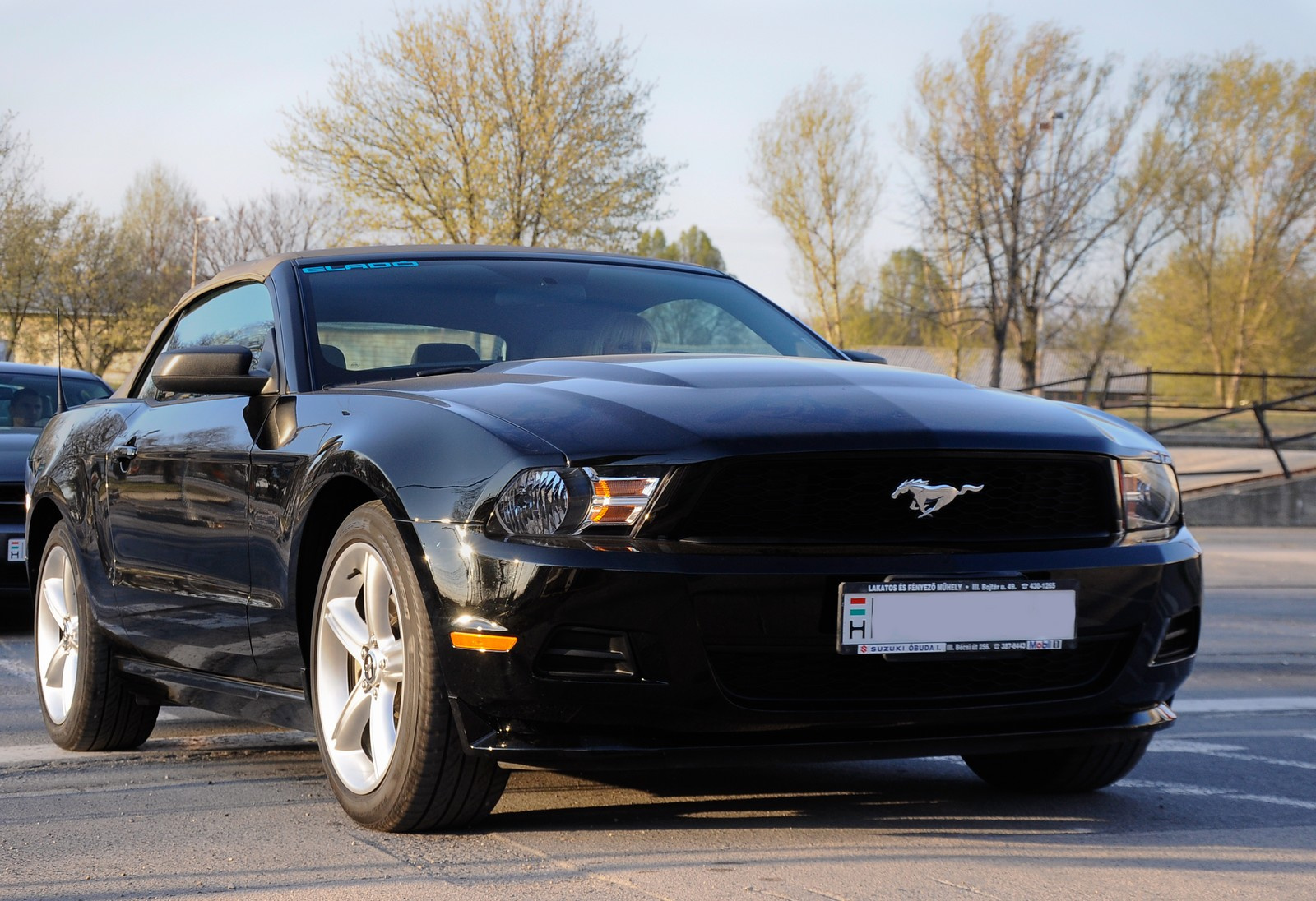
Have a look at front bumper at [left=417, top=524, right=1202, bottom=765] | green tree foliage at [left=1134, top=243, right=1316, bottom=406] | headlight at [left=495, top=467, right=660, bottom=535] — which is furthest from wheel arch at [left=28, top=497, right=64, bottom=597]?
green tree foliage at [left=1134, top=243, right=1316, bottom=406]

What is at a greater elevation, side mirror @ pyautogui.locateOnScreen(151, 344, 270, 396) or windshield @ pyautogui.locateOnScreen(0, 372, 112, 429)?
side mirror @ pyautogui.locateOnScreen(151, 344, 270, 396)

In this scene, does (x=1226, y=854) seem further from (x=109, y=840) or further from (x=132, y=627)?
(x=132, y=627)

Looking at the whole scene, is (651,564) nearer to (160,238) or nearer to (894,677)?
(894,677)

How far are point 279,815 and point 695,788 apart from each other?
40.4 inches

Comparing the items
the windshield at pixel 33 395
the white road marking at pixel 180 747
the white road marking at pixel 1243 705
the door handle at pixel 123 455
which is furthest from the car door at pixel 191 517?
the windshield at pixel 33 395

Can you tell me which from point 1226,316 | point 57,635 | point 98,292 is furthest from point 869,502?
point 1226,316

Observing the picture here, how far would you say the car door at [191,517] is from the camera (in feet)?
13.3

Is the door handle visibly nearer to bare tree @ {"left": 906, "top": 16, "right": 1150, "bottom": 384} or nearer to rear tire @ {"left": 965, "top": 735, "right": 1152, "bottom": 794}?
rear tire @ {"left": 965, "top": 735, "right": 1152, "bottom": 794}

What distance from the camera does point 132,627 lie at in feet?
15.1

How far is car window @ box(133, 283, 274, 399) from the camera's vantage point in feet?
14.8

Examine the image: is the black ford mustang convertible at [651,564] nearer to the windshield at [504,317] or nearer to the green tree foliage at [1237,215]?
the windshield at [504,317]

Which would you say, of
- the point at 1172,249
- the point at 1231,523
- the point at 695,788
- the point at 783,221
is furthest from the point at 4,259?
the point at 695,788

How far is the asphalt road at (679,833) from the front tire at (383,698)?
9cm

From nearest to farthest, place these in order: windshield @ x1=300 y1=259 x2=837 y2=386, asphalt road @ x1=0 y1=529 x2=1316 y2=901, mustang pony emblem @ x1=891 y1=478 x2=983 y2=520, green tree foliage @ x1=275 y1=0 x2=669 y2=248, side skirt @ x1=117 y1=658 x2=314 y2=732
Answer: asphalt road @ x1=0 y1=529 x2=1316 y2=901
mustang pony emblem @ x1=891 y1=478 x2=983 y2=520
side skirt @ x1=117 y1=658 x2=314 y2=732
windshield @ x1=300 y1=259 x2=837 y2=386
green tree foliage @ x1=275 y1=0 x2=669 y2=248
